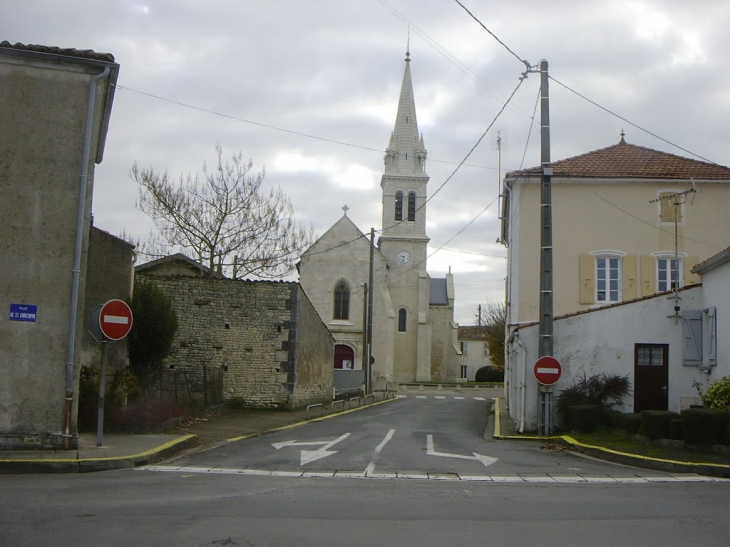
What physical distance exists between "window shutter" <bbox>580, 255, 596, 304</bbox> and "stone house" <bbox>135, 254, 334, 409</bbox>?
32.8 feet

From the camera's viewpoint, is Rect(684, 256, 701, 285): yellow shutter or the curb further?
Rect(684, 256, 701, 285): yellow shutter

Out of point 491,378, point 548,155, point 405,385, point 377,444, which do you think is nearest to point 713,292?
point 548,155

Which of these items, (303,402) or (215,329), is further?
(303,402)

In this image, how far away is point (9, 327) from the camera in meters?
12.0

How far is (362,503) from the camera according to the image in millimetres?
8516

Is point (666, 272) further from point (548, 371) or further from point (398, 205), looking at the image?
point (398, 205)

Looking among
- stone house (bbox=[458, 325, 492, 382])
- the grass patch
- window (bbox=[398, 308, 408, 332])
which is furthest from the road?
stone house (bbox=[458, 325, 492, 382])

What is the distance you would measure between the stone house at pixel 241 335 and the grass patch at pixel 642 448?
1021 cm

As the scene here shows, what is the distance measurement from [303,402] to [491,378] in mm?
49540

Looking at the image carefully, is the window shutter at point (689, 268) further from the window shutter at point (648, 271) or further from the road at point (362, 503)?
the road at point (362, 503)

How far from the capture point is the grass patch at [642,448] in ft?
42.9

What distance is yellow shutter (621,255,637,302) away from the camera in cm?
2725

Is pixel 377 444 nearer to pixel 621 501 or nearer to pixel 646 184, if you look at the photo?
pixel 621 501

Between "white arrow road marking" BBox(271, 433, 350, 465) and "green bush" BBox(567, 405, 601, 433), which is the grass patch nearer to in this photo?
"green bush" BBox(567, 405, 601, 433)
